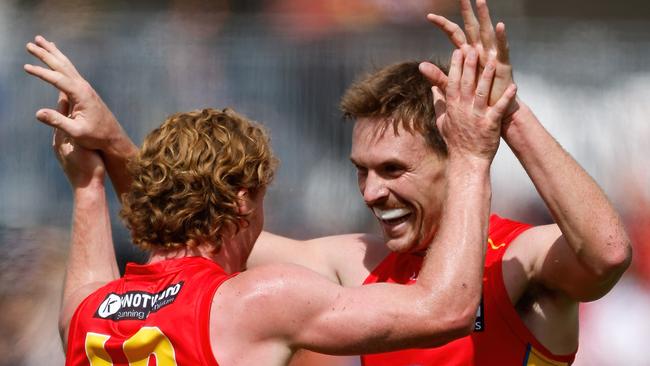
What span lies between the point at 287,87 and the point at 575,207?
7.44ft

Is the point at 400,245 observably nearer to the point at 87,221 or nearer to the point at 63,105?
the point at 87,221

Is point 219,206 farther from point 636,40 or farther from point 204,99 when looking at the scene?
point 636,40

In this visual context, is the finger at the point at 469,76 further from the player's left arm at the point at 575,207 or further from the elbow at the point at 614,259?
the elbow at the point at 614,259

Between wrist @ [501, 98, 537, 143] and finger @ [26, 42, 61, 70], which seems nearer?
wrist @ [501, 98, 537, 143]

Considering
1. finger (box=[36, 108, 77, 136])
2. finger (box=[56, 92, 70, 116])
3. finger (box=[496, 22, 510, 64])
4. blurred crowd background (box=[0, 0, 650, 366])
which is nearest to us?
finger (box=[496, 22, 510, 64])

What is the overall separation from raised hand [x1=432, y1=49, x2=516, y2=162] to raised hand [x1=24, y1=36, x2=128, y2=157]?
0.91m

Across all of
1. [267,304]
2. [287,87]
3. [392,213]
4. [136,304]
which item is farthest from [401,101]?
[287,87]

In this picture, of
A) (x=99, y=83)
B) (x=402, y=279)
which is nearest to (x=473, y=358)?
(x=402, y=279)

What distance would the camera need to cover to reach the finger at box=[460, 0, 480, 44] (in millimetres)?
2217

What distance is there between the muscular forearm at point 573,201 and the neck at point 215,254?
0.71 m

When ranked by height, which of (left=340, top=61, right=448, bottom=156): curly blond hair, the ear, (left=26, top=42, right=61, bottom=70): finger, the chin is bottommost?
the chin

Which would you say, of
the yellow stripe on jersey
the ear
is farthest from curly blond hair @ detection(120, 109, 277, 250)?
the yellow stripe on jersey

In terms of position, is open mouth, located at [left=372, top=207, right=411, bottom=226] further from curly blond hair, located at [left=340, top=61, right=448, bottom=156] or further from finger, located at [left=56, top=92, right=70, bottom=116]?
finger, located at [left=56, top=92, right=70, bottom=116]

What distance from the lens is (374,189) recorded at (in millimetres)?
2607
